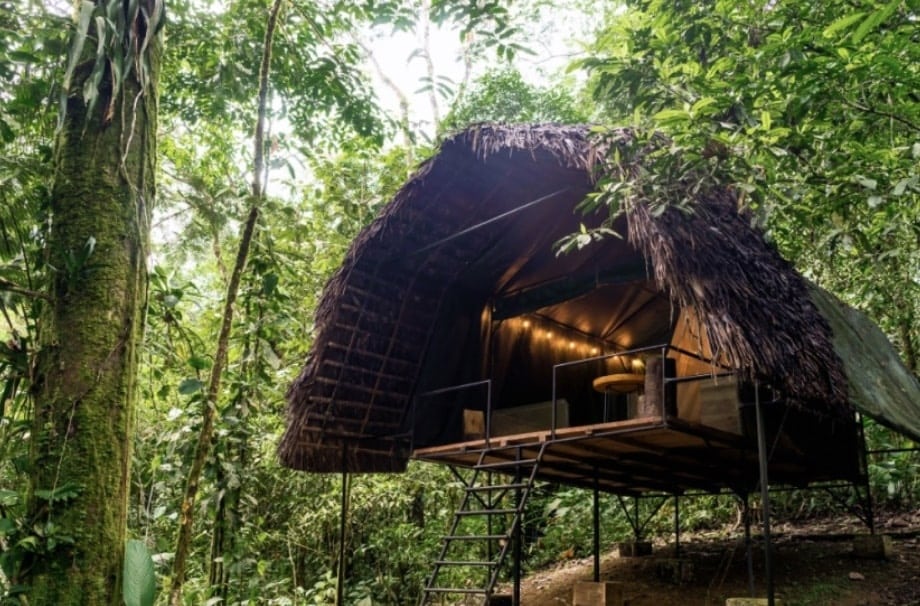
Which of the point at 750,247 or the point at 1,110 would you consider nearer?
the point at 1,110

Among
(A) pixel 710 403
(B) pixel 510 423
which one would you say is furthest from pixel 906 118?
(B) pixel 510 423

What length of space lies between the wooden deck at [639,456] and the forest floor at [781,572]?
669mm

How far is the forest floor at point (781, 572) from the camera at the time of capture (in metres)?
5.68

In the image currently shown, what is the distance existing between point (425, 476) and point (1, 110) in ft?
25.8

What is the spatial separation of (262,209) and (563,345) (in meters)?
3.90

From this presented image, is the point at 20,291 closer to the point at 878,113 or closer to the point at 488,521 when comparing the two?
the point at 878,113

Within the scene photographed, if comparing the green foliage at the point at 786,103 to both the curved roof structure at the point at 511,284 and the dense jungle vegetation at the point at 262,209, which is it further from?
the curved roof structure at the point at 511,284

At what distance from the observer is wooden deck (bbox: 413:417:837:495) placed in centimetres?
509

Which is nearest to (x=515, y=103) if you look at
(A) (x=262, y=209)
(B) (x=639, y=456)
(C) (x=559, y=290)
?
(C) (x=559, y=290)

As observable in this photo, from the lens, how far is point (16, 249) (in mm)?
2391

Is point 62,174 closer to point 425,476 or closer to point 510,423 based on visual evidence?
point 510,423

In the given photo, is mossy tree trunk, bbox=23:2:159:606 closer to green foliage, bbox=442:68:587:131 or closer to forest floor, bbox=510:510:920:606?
forest floor, bbox=510:510:920:606

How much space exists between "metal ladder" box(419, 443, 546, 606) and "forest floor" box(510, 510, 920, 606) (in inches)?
32.7

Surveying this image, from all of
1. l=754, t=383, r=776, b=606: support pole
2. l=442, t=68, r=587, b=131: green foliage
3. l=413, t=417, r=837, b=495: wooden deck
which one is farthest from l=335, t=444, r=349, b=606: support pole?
l=442, t=68, r=587, b=131: green foliage
